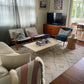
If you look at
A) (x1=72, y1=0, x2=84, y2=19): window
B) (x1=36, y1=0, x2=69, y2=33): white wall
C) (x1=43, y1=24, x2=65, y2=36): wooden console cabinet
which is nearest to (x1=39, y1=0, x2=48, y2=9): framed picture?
(x1=36, y1=0, x2=69, y2=33): white wall

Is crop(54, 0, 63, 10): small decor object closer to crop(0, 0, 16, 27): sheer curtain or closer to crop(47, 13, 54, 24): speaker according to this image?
crop(47, 13, 54, 24): speaker

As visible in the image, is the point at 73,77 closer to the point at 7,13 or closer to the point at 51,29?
the point at 7,13

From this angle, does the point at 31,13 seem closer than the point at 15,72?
No

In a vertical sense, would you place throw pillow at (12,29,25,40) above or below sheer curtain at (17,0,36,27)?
below

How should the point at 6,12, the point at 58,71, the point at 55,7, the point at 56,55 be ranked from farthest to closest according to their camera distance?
the point at 55,7 → the point at 6,12 → the point at 56,55 → the point at 58,71

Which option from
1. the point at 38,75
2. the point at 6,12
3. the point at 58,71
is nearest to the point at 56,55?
the point at 58,71

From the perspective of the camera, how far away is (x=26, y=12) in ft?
13.7

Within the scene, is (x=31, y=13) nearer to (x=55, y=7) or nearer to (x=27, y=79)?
(x=55, y=7)

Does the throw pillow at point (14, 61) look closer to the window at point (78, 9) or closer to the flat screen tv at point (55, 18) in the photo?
the flat screen tv at point (55, 18)

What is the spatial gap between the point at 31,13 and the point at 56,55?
2428 mm

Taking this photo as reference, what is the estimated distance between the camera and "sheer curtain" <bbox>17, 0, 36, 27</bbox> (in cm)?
394

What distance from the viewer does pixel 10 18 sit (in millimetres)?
3727

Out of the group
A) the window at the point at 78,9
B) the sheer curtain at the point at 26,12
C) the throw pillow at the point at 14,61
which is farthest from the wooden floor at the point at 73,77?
the window at the point at 78,9

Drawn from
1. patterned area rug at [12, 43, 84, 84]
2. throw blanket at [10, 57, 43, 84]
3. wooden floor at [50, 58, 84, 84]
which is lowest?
patterned area rug at [12, 43, 84, 84]
